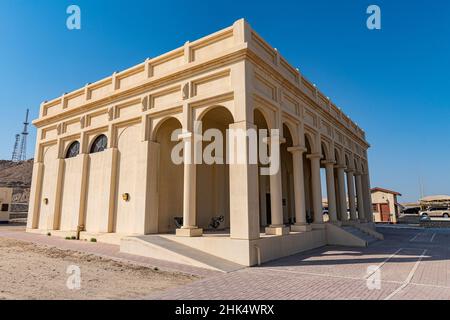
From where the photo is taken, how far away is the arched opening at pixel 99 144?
16469 millimetres

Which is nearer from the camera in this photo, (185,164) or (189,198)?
(189,198)

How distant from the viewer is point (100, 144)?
16797 millimetres

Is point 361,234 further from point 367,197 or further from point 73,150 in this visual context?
point 73,150

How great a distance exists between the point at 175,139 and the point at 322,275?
9730 mm

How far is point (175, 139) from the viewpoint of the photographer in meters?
15.1

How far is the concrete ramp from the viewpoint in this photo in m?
9.16

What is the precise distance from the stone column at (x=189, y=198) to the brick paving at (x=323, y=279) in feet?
6.25

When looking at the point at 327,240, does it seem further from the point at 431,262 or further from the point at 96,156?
the point at 96,156

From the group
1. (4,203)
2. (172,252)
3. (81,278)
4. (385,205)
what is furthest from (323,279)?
(385,205)

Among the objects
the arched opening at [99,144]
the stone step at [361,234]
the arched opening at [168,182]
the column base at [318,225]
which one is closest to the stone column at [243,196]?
the arched opening at [168,182]

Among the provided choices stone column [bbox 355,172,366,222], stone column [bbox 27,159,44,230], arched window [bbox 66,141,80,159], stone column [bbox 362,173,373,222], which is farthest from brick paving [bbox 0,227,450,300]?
stone column [bbox 362,173,373,222]

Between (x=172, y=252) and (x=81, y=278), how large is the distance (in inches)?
123
